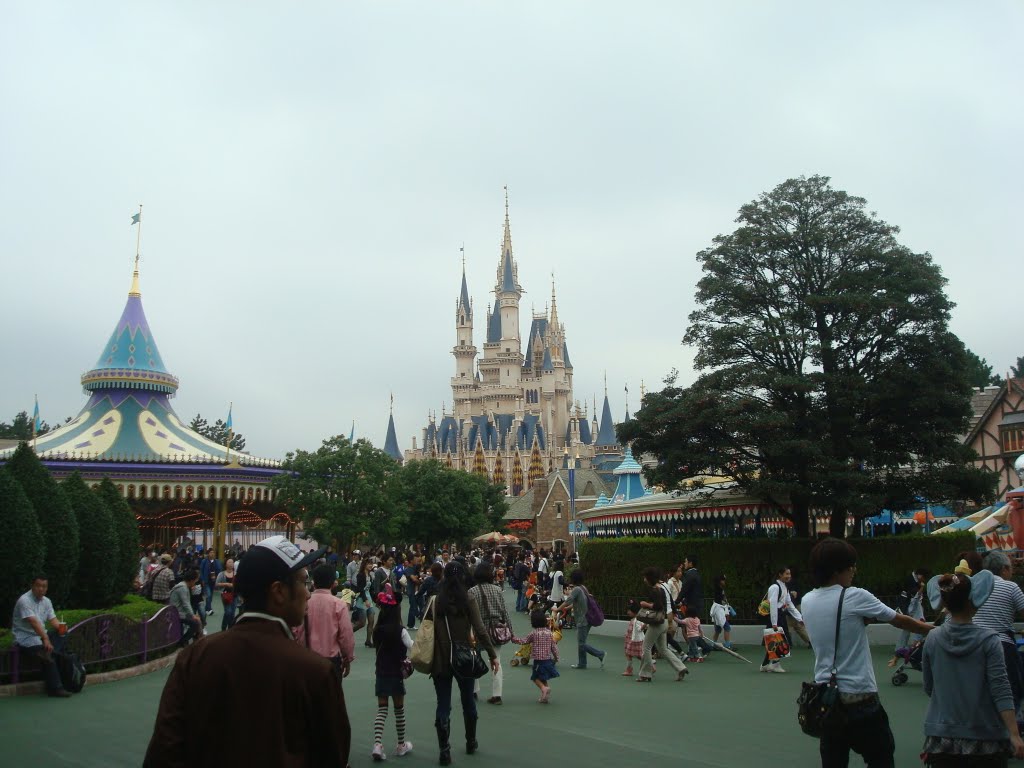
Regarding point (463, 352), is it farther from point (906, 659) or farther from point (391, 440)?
point (906, 659)

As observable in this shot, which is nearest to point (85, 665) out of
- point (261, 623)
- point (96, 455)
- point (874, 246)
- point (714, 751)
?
point (714, 751)

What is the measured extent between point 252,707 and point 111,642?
993cm

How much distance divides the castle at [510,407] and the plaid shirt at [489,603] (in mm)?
88734

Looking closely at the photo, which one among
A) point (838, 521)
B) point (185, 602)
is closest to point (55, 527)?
point (185, 602)

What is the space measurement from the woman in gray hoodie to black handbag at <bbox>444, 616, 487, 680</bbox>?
3.51 m

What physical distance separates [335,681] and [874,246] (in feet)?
53.3

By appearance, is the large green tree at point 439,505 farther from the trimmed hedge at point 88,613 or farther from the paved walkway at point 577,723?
the paved walkway at point 577,723

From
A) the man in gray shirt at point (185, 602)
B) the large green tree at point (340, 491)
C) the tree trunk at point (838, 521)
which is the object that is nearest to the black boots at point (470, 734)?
the man in gray shirt at point (185, 602)

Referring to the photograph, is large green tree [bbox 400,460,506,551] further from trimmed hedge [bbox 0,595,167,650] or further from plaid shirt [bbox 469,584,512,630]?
plaid shirt [bbox 469,584,512,630]

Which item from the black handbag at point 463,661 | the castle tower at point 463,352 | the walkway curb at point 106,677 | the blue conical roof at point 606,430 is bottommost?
the walkway curb at point 106,677

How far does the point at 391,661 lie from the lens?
7.28m

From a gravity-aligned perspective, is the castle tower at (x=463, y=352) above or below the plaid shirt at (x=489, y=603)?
above

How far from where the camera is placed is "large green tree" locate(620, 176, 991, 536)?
1559 cm

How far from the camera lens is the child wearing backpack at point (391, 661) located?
729cm
